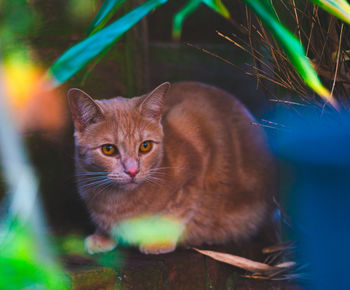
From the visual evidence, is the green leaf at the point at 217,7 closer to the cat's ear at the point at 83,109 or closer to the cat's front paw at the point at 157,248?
the cat's ear at the point at 83,109

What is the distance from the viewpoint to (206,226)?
4.14 ft

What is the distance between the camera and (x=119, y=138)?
1068 mm

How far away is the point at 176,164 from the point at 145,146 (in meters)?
0.13

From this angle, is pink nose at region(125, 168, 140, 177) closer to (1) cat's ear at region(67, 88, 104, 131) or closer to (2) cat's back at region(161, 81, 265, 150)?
(1) cat's ear at region(67, 88, 104, 131)

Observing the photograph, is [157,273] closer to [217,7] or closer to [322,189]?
[322,189]

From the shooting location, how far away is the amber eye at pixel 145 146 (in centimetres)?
110

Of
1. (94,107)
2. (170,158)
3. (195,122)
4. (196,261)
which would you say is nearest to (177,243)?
(196,261)

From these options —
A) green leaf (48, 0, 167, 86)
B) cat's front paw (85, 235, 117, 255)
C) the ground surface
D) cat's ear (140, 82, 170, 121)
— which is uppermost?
green leaf (48, 0, 167, 86)

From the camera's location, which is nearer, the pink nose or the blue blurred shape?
the blue blurred shape

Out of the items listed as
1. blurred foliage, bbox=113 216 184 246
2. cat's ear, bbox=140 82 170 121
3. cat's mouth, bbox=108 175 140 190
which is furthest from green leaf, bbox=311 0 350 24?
blurred foliage, bbox=113 216 184 246

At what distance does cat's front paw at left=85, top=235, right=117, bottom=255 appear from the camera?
1.21m

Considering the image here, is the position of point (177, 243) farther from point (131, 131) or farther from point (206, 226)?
point (131, 131)

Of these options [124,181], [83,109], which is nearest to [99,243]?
[124,181]

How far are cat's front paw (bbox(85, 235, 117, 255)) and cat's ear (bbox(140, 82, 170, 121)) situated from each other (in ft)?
1.27
